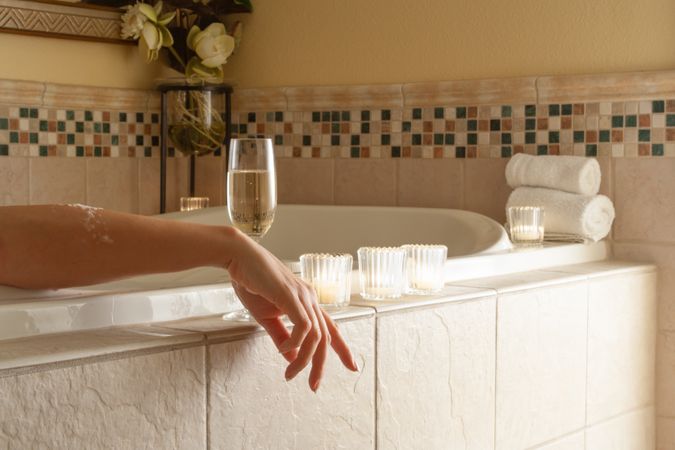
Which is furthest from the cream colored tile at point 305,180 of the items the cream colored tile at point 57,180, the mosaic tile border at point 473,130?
the cream colored tile at point 57,180

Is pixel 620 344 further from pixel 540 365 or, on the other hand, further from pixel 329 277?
pixel 329 277

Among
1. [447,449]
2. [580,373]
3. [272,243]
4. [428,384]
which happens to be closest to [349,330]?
[428,384]

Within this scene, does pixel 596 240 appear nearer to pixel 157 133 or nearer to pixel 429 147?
pixel 429 147

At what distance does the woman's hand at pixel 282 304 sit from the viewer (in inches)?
47.3

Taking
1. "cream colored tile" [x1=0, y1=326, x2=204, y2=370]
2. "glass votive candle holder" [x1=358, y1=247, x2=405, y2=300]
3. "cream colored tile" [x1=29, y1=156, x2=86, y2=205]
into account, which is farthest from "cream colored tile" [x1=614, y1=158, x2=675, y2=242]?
"cream colored tile" [x1=29, y1=156, x2=86, y2=205]

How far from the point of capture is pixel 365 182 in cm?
291

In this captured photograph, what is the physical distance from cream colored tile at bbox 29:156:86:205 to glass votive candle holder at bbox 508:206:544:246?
138 cm

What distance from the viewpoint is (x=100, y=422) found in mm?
1116

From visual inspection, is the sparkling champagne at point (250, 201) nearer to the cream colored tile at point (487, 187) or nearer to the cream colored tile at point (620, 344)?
the cream colored tile at point (620, 344)

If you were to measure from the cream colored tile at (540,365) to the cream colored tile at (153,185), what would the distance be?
1686mm

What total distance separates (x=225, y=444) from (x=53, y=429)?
25cm

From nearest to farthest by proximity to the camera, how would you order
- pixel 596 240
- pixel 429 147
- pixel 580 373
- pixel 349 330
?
1. pixel 349 330
2. pixel 580 373
3. pixel 596 240
4. pixel 429 147

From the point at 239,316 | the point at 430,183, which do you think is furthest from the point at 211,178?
the point at 239,316

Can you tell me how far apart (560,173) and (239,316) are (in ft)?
4.05
